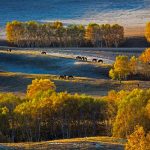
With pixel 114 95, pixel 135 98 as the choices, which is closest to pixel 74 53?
pixel 114 95

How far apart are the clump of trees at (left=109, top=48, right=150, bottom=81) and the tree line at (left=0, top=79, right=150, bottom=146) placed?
1784 inches

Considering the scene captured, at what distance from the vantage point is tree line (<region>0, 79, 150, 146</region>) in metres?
79.8

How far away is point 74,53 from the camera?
593 ft

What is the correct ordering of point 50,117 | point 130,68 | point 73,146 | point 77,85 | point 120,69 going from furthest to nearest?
point 130,68 → point 120,69 → point 77,85 → point 50,117 → point 73,146

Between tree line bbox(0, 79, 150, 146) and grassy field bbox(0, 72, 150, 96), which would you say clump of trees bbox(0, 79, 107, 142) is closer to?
tree line bbox(0, 79, 150, 146)

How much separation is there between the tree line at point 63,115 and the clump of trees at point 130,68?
4530 cm

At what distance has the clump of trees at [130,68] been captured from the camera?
136 meters

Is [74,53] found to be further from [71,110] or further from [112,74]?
[71,110]

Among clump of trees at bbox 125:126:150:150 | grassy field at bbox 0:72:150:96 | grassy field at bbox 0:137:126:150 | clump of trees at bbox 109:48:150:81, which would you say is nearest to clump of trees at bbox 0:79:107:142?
grassy field at bbox 0:137:126:150

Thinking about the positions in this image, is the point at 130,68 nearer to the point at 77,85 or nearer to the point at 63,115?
the point at 77,85

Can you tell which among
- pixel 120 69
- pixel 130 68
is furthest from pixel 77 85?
pixel 130 68

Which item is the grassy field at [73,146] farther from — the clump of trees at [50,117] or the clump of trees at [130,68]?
the clump of trees at [130,68]

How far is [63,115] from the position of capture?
85.8m

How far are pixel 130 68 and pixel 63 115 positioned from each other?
5832 cm
